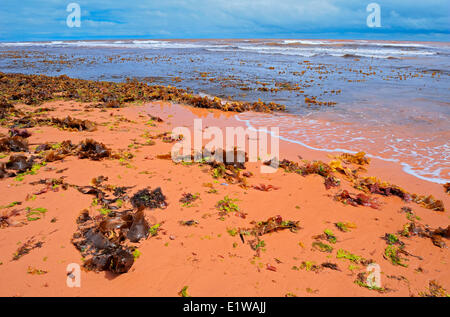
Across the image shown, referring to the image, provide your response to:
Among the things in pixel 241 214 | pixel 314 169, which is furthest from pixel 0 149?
pixel 314 169

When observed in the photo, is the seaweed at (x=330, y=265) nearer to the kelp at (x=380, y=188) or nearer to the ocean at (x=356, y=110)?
the kelp at (x=380, y=188)

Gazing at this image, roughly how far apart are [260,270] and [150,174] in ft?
8.33

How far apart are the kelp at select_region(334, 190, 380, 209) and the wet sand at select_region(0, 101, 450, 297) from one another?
0.28ft

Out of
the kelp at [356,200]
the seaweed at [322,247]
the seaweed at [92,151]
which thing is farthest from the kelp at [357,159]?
the seaweed at [92,151]

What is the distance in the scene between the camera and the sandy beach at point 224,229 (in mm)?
2404

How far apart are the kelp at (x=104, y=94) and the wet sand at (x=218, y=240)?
498cm

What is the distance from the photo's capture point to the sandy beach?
2.40 metres

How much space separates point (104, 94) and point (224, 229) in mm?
9310

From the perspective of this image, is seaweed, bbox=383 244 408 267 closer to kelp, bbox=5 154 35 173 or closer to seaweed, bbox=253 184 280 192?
seaweed, bbox=253 184 280 192

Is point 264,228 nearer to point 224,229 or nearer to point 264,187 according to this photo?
point 224,229

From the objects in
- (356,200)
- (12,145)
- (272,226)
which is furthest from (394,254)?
(12,145)

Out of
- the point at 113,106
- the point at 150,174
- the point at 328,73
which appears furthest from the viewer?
the point at 328,73

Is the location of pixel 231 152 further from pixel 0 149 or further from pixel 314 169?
pixel 0 149

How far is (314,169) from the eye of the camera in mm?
4680
